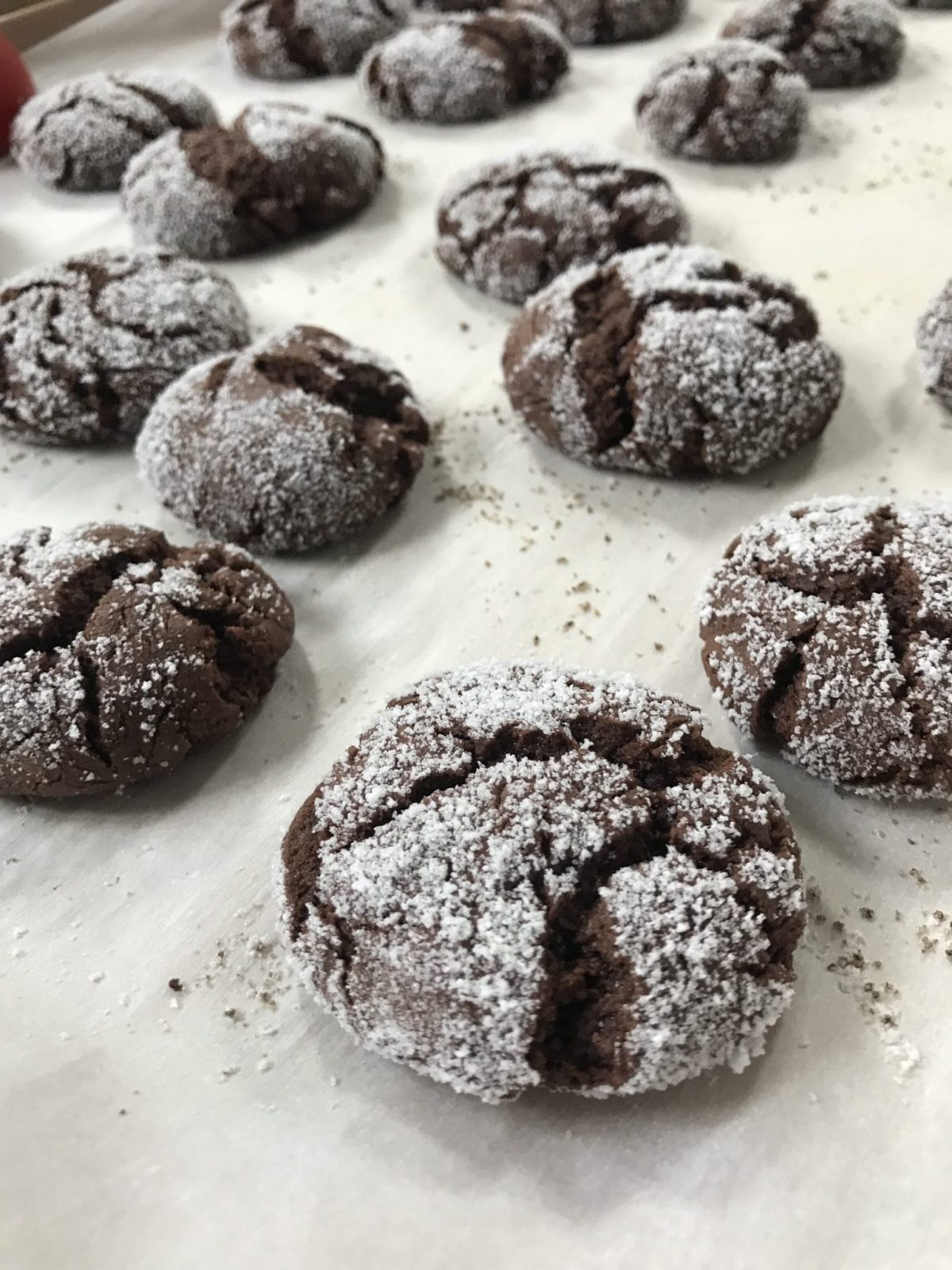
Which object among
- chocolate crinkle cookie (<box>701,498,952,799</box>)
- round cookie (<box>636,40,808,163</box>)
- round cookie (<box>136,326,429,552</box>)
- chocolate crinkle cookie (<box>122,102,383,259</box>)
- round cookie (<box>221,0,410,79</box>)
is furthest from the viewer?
round cookie (<box>221,0,410,79</box>)

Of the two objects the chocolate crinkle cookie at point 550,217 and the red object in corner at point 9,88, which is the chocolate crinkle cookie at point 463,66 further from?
the red object in corner at point 9,88

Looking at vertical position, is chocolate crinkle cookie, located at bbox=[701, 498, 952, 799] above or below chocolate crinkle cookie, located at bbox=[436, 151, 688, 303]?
below

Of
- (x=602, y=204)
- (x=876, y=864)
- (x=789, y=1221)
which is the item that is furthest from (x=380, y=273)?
(x=789, y=1221)

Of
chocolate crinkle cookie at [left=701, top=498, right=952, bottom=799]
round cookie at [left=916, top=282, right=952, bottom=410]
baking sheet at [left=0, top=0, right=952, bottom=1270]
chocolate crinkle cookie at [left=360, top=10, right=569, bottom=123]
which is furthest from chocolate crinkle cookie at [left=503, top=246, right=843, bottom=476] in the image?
chocolate crinkle cookie at [left=360, top=10, right=569, bottom=123]

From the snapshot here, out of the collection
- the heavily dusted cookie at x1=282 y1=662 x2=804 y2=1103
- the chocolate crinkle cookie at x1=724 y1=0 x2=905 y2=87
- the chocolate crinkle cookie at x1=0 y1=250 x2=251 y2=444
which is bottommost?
the heavily dusted cookie at x1=282 y1=662 x2=804 y2=1103

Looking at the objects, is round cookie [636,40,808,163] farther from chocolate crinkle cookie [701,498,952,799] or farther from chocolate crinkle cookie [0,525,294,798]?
chocolate crinkle cookie [0,525,294,798]

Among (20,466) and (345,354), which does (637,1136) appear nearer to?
(345,354)

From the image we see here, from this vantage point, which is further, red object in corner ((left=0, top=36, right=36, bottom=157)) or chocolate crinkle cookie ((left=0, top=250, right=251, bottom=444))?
red object in corner ((left=0, top=36, right=36, bottom=157))
